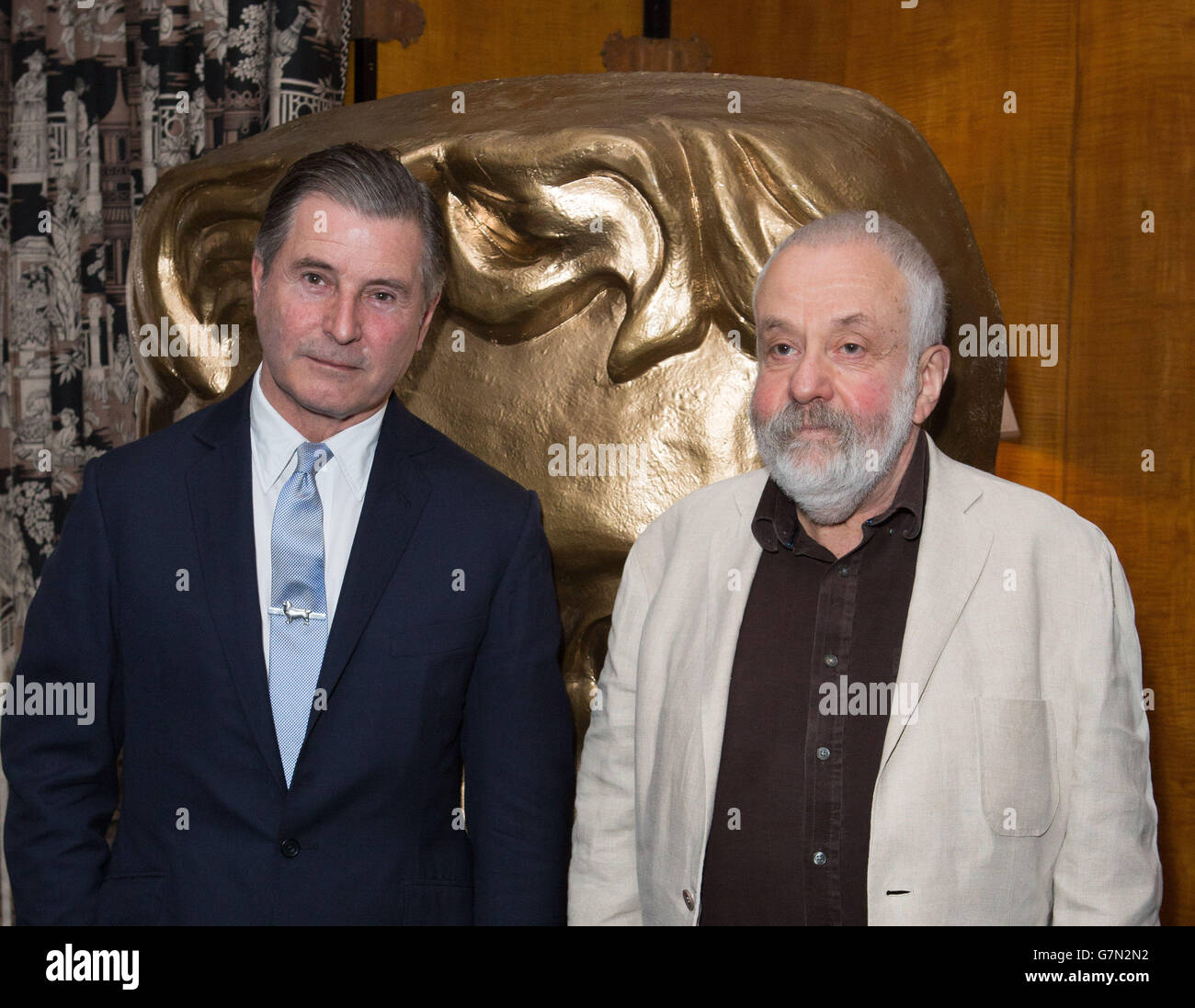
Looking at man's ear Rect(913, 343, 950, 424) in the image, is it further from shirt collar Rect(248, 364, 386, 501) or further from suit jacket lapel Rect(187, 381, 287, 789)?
suit jacket lapel Rect(187, 381, 287, 789)

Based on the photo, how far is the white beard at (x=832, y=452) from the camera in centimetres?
126

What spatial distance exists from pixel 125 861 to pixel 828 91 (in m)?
1.17

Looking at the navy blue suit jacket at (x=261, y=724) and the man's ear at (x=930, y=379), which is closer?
the navy blue suit jacket at (x=261, y=724)

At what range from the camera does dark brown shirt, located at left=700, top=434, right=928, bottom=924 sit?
1199 mm

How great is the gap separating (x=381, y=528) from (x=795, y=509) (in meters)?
0.42

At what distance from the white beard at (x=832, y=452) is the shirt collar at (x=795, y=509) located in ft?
0.09

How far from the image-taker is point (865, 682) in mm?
1223

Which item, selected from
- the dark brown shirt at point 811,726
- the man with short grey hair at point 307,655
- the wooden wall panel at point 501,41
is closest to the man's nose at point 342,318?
the man with short grey hair at point 307,655

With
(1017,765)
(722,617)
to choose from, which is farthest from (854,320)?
(1017,765)

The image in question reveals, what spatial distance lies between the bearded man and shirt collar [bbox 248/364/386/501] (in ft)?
1.06

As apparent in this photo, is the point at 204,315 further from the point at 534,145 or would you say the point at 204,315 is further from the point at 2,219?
the point at 2,219

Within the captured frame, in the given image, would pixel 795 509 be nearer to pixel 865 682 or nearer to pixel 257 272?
pixel 865 682

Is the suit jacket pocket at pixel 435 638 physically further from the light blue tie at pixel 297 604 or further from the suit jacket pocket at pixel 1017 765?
the suit jacket pocket at pixel 1017 765

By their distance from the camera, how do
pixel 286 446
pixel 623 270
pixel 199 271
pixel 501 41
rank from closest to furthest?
pixel 286 446 < pixel 623 270 < pixel 199 271 < pixel 501 41
